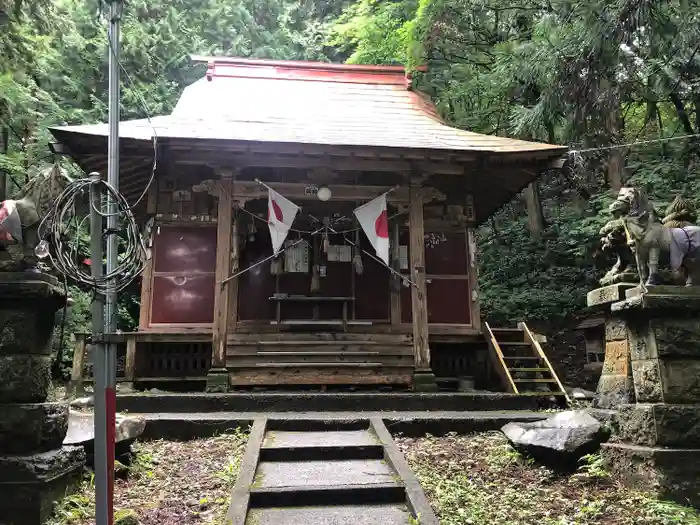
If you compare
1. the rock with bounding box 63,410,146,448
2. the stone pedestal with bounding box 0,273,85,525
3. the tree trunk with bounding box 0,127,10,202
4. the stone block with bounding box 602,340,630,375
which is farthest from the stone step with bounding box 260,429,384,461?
the tree trunk with bounding box 0,127,10,202

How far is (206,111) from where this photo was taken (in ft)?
32.1

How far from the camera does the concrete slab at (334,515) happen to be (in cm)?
381

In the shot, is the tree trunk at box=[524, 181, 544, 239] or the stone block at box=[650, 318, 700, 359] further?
the tree trunk at box=[524, 181, 544, 239]

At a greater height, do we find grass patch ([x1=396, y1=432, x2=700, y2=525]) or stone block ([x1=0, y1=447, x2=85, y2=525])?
stone block ([x1=0, y1=447, x2=85, y2=525])

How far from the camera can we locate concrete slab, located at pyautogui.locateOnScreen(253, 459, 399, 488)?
4.36m

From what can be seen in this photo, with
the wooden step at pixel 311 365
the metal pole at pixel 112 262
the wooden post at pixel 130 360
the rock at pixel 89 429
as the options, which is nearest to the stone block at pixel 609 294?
the wooden step at pixel 311 365

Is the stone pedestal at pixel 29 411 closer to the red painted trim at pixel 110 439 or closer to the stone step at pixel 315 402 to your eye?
the red painted trim at pixel 110 439

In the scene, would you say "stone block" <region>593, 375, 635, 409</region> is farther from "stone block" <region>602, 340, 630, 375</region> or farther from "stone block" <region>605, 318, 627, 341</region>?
"stone block" <region>605, 318, 627, 341</region>

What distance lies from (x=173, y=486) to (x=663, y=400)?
160 inches

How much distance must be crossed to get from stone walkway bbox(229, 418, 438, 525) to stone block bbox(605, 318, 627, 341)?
2256 mm

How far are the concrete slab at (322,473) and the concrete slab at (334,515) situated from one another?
237 mm

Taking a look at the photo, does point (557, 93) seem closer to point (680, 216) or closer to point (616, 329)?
point (680, 216)

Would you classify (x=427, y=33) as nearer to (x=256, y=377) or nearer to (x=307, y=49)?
(x=307, y=49)

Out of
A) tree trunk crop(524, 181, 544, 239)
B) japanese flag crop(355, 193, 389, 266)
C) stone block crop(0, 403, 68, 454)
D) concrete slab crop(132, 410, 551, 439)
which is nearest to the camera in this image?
stone block crop(0, 403, 68, 454)
